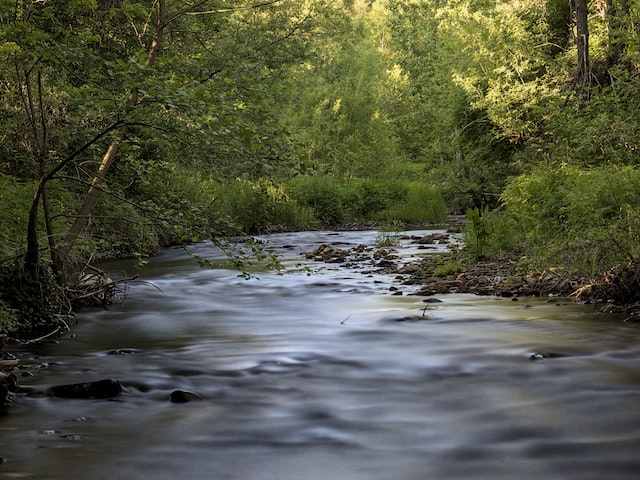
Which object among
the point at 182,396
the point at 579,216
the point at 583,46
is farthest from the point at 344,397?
the point at 583,46

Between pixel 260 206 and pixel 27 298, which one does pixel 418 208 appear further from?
pixel 27 298

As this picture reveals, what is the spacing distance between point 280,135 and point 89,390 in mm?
3242

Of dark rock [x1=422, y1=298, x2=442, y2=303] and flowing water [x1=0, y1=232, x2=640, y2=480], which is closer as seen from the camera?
flowing water [x1=0, y1=232, x2=640, y2=480]

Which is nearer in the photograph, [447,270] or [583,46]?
[447,270]

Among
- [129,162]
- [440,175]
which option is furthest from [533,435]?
[440,175]

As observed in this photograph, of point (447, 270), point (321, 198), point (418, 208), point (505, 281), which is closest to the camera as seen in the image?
point (505, 281)

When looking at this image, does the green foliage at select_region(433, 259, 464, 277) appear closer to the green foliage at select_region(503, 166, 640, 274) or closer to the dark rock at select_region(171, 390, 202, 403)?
the green foliage at select_region(503, 166, 640, 274)

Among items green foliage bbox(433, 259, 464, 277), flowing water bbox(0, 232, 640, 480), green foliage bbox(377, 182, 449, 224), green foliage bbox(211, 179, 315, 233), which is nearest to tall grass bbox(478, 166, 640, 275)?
flowing water bbox(0, 232, 640, 480)

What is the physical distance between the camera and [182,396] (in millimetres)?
6031

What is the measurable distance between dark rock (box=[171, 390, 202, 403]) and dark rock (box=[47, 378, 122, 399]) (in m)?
0.49

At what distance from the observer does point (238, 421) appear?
540 centimetres

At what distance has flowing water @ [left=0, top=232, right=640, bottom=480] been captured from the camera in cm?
451

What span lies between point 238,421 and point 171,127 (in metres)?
3.20

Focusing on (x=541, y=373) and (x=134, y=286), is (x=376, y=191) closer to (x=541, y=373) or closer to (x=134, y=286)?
(x=134, y=286)
